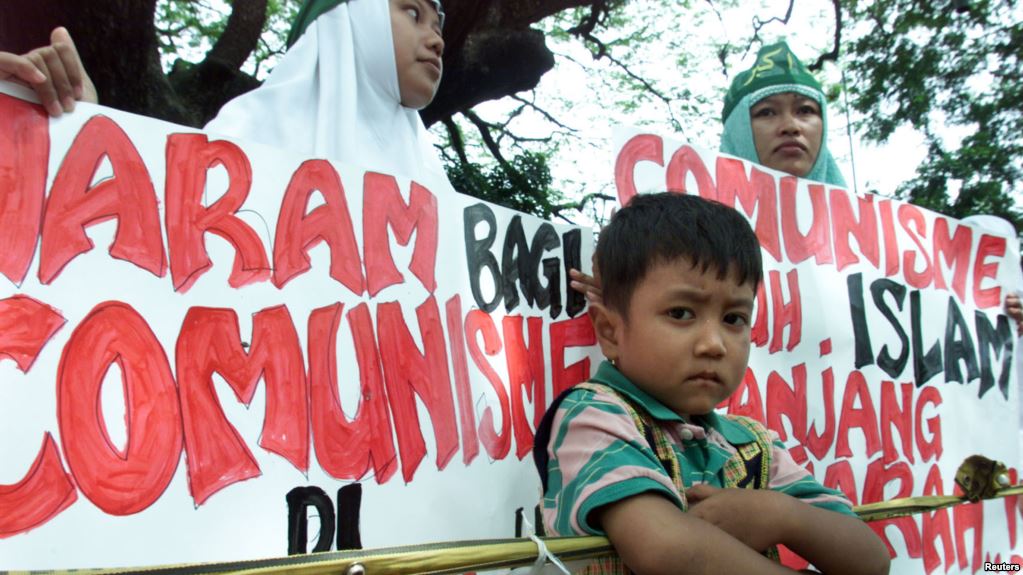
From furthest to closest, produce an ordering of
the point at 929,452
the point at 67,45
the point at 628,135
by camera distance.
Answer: the point at 929,452, the point at 628,135, the point at 67,45

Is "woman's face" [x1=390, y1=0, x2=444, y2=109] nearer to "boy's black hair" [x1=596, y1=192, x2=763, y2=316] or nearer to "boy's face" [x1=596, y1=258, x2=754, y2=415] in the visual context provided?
"boy's black hair" [x1=596, y1=192, x2=763, y2=316]

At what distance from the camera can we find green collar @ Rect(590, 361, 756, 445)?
1137mm

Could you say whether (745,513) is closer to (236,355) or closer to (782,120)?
(236,355)

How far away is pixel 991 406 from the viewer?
2084 mm

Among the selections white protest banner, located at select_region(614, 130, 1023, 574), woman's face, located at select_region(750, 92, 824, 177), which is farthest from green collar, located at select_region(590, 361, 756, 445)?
woman's face, located at select_region(750, 92, 824, 177)

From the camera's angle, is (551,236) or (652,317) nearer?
(652,317)

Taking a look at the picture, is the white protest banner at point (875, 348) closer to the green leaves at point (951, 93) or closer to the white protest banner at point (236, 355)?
the white protest banner at point (236, 355)

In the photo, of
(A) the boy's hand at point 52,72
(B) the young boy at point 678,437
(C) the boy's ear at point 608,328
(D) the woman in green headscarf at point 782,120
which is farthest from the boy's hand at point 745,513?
(D) the woman in green headscarf at point 782,120

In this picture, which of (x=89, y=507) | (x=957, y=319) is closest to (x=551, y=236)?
(x=89, y=507)

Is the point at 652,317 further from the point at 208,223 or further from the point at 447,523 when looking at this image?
the point at 208,223

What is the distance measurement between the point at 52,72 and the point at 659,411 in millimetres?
847

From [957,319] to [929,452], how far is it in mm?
366

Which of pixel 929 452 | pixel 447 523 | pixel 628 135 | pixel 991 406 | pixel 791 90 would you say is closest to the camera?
pixel 447 523

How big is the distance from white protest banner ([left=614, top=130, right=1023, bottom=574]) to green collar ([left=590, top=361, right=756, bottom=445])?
0.32 metres
